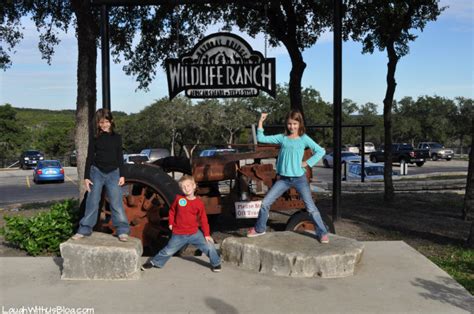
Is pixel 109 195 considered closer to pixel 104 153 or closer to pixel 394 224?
pixel 104 153

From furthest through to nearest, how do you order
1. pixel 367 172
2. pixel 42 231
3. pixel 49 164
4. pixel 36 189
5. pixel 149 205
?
pixel 49 164, pixel 36 189, pixel 367 172, pixel 42 231, pixel 149 205

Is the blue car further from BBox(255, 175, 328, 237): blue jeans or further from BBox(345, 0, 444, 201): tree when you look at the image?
BBox(255, 175, 328, 237): blue jeans

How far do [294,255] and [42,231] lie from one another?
340cm

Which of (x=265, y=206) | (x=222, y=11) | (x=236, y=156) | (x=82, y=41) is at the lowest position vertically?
(x=265, y=206)

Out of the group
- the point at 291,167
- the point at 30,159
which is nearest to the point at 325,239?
the point at 291,167

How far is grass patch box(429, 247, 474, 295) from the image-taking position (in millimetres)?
5025

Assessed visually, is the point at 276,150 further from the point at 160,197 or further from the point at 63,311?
the point at 63,311

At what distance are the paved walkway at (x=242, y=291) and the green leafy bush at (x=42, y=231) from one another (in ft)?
3.27

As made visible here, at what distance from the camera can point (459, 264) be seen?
5.59 m

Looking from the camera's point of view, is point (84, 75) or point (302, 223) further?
point (84, 75)

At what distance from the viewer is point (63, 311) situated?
3818 millimetres

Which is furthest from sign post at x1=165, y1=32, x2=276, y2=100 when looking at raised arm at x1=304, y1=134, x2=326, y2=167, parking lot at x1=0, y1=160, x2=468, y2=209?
parking lot at x1=0, y1=160, x2=468, y2=209

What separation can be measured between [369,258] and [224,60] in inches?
150

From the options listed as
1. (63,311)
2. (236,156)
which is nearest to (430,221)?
(236,156)
